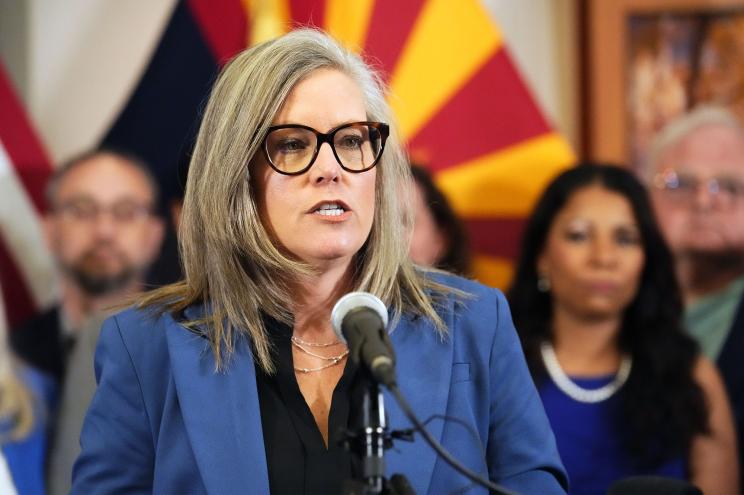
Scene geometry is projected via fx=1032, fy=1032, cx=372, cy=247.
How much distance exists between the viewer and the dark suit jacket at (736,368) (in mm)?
3559

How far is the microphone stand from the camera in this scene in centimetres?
153

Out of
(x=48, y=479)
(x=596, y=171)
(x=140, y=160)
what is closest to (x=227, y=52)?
(x=140, y=160)

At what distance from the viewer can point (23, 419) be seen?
355 cm

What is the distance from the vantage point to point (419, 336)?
6.74 ft

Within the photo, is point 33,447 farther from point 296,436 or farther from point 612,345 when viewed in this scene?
point 612,345

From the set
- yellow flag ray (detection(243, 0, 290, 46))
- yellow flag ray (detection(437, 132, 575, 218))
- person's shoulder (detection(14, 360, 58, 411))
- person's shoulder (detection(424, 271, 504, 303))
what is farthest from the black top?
yellow flag ray (detection(437, 132, 575, 218))

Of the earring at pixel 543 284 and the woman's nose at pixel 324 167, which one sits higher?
the woman's nose at pixel 324 167

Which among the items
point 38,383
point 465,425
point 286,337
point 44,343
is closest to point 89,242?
point 44,343

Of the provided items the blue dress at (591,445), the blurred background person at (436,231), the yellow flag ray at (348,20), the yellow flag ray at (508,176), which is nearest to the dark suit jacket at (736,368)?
the blue dress at (591,445)

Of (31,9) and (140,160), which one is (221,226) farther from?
(31,9)

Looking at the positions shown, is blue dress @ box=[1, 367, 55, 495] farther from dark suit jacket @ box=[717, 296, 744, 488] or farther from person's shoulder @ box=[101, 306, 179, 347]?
dark suit jacket @ box=[717, 296, 744, 488]

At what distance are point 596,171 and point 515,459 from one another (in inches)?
74.2

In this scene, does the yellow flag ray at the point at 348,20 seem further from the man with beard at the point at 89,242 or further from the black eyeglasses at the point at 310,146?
the black eyeglasses at the point at 310,146

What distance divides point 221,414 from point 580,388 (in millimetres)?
1797
